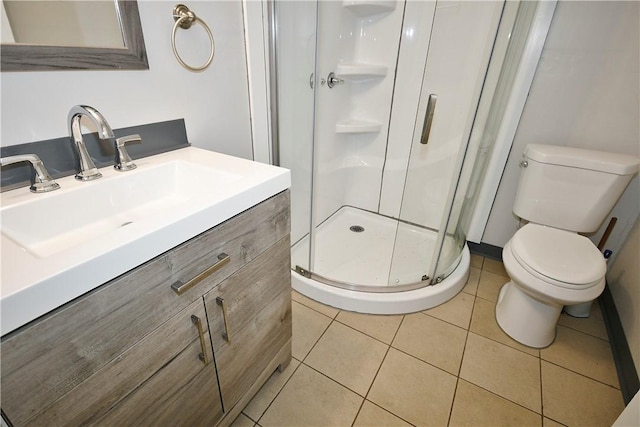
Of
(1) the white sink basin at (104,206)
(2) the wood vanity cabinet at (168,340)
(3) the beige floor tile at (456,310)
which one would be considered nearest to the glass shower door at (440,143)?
(3) the beige floor tile at (456,310)

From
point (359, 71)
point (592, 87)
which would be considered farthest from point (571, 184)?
point (359, 71)

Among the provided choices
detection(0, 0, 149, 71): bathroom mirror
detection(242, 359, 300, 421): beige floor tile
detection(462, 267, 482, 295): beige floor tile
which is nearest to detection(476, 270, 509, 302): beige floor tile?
detection(462, 267, 482, 295): beige floor tile

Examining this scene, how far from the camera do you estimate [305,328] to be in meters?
→ 1.56

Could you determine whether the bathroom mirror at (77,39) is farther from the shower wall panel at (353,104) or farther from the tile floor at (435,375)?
the tile floor at (435,375)

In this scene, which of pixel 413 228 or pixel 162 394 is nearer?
pixel 162 394

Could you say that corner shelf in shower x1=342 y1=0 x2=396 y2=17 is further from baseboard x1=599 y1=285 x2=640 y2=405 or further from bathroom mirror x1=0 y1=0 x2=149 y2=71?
baseboard x1=599 y1=285 x2=640 y2=405

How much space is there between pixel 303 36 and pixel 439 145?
995 millimetres

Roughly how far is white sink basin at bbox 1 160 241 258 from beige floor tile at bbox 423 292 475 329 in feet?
4.38

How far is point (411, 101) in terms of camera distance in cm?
205

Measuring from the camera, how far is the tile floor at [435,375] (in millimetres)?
1184

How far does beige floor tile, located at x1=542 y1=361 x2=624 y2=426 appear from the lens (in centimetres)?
118

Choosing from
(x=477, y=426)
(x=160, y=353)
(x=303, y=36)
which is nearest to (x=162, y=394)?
(x=160, y=353)

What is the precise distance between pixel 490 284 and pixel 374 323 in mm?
831

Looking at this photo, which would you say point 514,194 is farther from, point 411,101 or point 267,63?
point 267,63
